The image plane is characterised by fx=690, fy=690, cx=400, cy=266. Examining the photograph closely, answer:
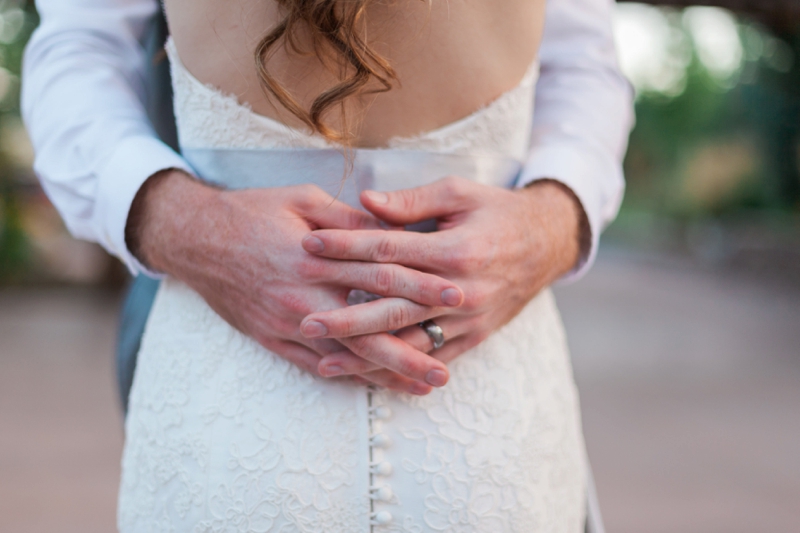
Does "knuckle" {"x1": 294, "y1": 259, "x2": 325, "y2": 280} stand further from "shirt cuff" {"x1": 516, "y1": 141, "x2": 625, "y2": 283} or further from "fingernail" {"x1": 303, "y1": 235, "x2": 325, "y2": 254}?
"shirt cuff" {"x1": 516, "y1": 141, "x2": 625, "y2": 283}

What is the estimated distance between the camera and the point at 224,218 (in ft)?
3.11

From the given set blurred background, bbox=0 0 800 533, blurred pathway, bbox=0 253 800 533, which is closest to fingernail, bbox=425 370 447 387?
blurred background, bbox=0 0 800 533

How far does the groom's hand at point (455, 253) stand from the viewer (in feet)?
2.84

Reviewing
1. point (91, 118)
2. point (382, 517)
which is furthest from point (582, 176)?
point (91, 118)

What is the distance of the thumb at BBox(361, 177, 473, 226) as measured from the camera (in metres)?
0.92

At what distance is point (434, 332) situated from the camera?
0.92 m

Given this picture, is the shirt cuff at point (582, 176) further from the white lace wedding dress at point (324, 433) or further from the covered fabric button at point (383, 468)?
the covered fabric button at point (383, 468)

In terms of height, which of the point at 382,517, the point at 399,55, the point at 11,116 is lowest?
the point at 11,116

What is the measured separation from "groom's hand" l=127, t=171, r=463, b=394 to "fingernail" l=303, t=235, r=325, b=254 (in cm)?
2

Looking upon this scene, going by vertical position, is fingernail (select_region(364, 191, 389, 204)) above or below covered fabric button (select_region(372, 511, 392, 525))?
above

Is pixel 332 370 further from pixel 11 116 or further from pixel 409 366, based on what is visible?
pixel 11 116

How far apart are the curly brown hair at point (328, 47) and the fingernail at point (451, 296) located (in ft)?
0.78

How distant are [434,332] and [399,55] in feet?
1.22

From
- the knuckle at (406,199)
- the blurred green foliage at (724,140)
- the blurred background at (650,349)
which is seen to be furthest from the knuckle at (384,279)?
the blurred green foliage at (724,140)
